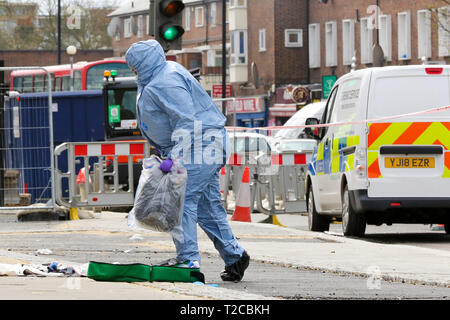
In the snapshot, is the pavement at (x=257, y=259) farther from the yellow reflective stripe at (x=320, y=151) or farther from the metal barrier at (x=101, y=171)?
the yellow reflective stripe at (x=320, y=151)

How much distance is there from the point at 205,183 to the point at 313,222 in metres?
8.92

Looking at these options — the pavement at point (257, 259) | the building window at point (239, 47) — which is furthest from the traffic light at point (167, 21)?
the building window at point (239, 47)

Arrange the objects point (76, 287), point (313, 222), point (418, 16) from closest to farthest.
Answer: point (76, 287)
point (313, 222)
point (418, 16)

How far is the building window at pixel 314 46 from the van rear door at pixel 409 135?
4966 cm

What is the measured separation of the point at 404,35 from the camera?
5569 cm

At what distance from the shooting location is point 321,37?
64.5m

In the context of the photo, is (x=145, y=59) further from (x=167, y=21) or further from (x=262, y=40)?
(x=262, y=40)

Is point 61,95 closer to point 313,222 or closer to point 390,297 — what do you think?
point 313,222

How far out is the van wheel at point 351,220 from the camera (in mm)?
15836

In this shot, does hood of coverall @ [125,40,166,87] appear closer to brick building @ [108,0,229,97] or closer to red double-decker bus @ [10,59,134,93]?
red double-decker bus @ [10,59,134,93]

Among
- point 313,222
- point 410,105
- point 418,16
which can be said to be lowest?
point 313,222

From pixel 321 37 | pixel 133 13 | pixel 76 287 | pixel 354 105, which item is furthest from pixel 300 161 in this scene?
pixel 133 13

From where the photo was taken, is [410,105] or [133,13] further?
[133,13]

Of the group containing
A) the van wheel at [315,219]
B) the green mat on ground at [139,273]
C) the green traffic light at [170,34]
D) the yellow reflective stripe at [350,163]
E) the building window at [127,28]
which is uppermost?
the building window at [127,28]
